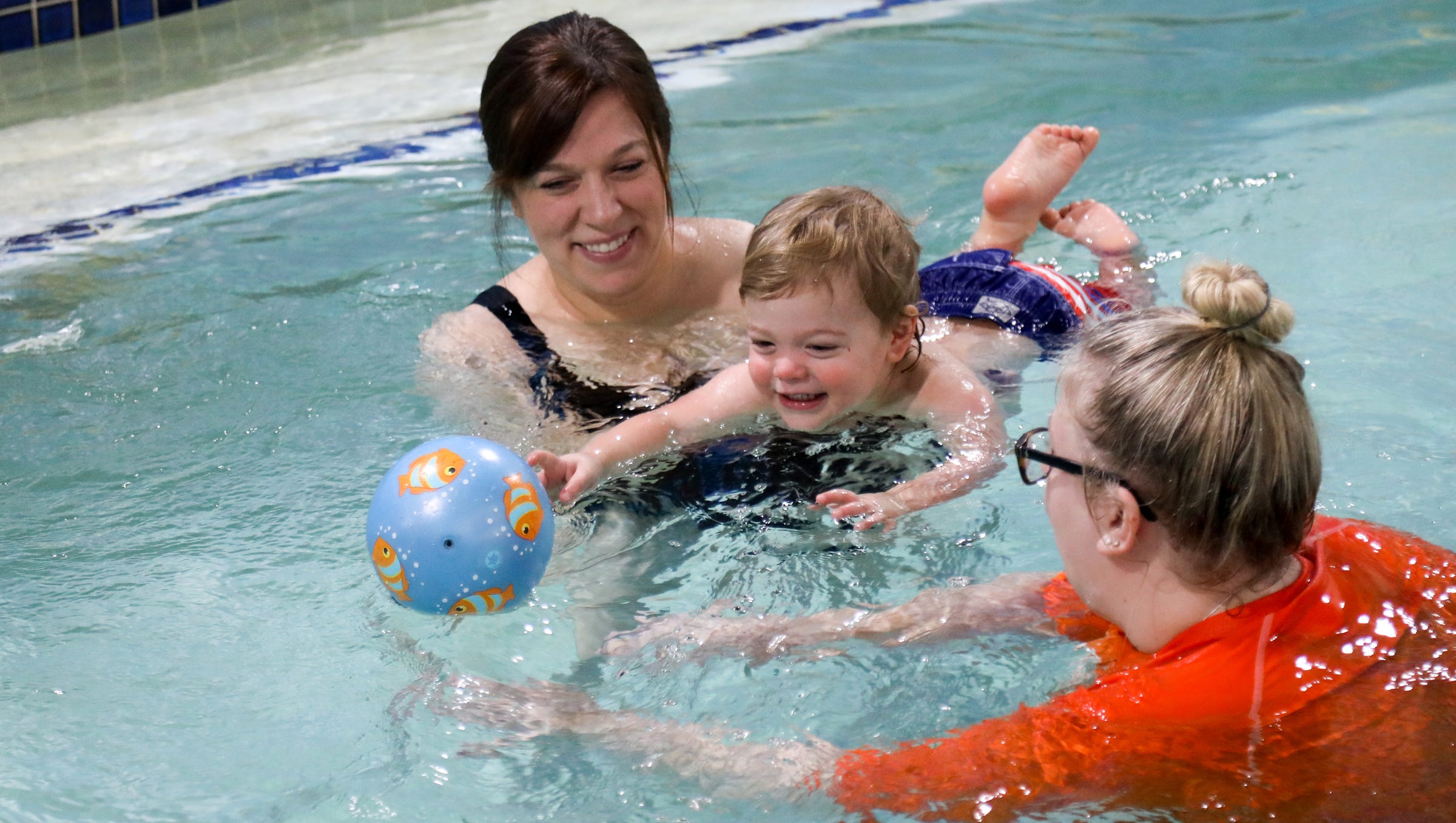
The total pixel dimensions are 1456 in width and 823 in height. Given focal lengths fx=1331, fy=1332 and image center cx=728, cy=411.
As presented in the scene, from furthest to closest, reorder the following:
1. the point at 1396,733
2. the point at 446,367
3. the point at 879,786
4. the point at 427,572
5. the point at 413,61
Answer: the point at 413,61 → the point at 446,367 → the point at 427,572 → the point at 879,786 → the point at 1396,733

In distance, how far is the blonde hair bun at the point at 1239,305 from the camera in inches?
83.3

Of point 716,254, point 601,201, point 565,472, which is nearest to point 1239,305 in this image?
point 565,472

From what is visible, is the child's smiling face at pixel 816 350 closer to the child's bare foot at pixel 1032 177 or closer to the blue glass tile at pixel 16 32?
the child's bare foot at pixel 1032 177

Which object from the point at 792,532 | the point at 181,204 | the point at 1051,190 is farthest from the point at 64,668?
the point at 181,204

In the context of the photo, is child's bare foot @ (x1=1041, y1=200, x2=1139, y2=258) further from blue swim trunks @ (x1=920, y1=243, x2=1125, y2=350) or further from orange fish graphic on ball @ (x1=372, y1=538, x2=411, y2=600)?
orange fish graphic on ball @ (x1=372, y1=538, x2=411, y2=600)

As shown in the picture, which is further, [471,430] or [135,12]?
[135,12]

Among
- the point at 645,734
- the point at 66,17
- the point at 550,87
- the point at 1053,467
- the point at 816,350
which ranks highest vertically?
the point at 550,87

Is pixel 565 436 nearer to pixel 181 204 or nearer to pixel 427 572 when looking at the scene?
pixel 427 572

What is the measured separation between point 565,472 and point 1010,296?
160cm

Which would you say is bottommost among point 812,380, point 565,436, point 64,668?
point 64,668

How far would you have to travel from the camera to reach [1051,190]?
447 cm

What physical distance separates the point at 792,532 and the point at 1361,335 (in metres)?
2.31

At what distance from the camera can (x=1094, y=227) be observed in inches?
184

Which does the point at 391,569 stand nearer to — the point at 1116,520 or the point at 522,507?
the point at 522,507
